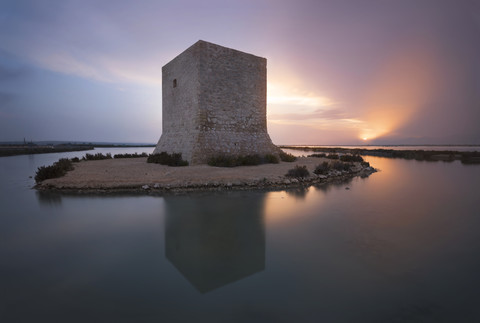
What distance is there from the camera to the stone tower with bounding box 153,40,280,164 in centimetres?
1159

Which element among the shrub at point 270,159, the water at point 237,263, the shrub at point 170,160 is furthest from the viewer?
the shrub at point 270,159

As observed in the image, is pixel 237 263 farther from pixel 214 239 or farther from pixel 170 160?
pixel 170 160

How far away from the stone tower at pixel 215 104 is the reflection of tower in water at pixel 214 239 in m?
5.87

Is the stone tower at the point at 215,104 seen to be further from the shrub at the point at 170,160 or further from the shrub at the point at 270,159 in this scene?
the shrub at the point at 270,159

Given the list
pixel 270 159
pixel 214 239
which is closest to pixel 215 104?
pixel 270 159

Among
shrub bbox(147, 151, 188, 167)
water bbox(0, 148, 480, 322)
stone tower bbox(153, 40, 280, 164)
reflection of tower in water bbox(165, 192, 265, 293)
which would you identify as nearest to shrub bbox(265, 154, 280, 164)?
stone tower bbox(153, 40, 280, 164)

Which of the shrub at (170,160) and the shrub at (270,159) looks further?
the shrub at (270,159)

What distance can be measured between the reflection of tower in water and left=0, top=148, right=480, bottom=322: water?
22mm

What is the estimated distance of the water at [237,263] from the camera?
214 cm

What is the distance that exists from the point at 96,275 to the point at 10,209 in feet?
16.6

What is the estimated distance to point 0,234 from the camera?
4.08m

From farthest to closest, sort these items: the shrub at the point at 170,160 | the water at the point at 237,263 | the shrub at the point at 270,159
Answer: the shrub at the point at 270,159
the shrub at the point at 170,160
the water at the point at 237,263

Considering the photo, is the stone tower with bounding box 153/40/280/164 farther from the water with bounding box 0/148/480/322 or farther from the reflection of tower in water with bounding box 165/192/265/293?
the water with bounding box 0/148/480/322

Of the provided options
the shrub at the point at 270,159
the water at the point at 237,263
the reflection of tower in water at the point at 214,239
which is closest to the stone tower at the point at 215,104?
the shrub at the point at 270,159
